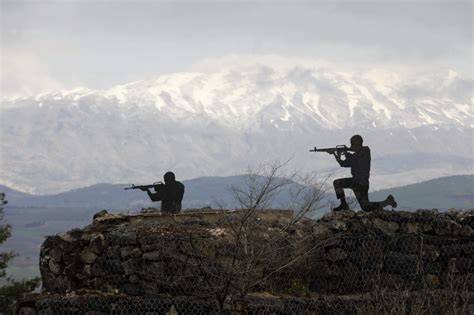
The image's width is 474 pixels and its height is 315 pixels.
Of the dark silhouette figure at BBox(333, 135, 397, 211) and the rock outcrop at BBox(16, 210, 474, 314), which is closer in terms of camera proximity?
the rock outcrop at BBox(16, 210, 474, 314)

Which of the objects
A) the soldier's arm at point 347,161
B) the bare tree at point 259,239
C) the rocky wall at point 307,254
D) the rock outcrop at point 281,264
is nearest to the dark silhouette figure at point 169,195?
the rock outcrop at point 281,264

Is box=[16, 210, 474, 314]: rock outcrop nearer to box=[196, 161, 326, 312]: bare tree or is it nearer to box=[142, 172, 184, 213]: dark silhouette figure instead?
box=[196, 161, 326, 312]: bare tree

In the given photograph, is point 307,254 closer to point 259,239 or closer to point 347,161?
point 259,239

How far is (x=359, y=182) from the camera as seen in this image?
24.7 metres

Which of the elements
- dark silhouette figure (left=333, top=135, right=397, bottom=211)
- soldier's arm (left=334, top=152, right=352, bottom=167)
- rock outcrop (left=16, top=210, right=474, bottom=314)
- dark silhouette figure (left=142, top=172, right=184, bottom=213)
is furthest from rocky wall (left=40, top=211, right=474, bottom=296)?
Result: dark silhouette figure (left=142, top=172, right=184, bottom=213)

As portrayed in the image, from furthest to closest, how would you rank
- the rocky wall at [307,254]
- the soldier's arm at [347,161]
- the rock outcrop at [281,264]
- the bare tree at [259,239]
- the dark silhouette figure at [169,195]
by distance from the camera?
the dark silhouette figure at [169,195] < the soldier's arm at [347,161] < the rocky wall at [307,254] < the rock outcrop at [281,264] < the bare tree at [259,239]

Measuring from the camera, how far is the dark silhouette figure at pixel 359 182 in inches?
967

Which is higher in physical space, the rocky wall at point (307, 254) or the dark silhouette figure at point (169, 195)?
the dark silhouette figure at point (169, 195)

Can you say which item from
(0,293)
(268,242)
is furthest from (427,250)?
(0,293)

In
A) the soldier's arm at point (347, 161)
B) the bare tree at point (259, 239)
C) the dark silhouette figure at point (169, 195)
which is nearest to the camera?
the bare tree at point (259, 239)

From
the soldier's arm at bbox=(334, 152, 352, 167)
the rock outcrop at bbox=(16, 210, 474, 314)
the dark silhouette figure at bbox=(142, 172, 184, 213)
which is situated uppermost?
the soldier's arm at bbox=(334, 152, 352, 167)

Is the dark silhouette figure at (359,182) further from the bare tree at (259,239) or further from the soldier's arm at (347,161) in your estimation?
the bare tree at (259,239)

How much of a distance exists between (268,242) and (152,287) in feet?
12.0

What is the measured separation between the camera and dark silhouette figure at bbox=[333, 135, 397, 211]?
80.6ft
